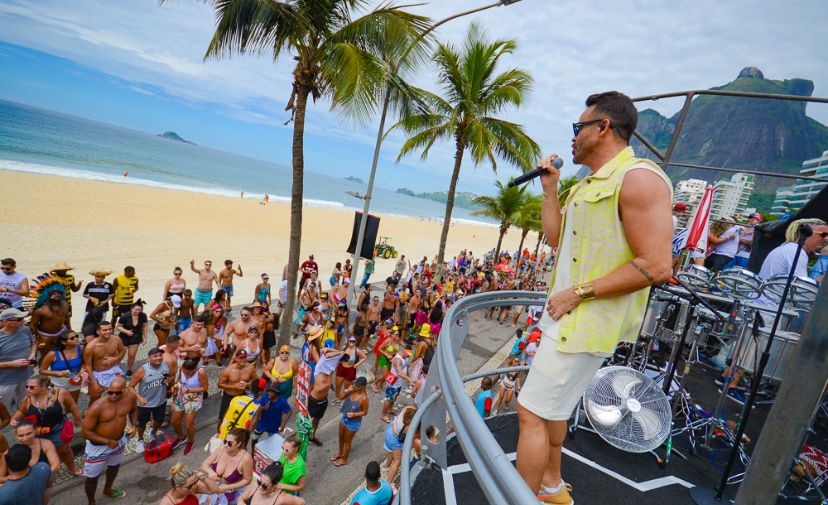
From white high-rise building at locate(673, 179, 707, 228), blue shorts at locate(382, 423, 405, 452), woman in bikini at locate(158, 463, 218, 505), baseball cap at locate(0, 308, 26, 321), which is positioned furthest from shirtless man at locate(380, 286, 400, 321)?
baseball cap at locate(0, 308, 26, 321)

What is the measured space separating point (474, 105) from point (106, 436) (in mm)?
14196

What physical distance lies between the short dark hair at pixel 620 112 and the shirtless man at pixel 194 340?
784cm

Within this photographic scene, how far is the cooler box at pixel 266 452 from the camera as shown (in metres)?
5.88

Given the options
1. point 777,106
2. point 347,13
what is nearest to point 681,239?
point 347,13

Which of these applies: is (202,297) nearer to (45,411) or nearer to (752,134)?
(45,411)

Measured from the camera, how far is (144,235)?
21547 millimetres

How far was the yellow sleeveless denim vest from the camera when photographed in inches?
64.7

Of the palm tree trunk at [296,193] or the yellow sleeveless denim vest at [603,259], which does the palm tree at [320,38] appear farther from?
the yellow sleeveless denim vest at [603,259]

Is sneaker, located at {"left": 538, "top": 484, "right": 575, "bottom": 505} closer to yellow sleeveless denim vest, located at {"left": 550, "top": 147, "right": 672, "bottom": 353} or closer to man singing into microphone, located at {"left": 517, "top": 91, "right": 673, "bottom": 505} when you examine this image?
man singing into microphone, located at {"left": 517, "top": 91, "right": 673, "bottom": 505}

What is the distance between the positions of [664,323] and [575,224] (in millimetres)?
5360

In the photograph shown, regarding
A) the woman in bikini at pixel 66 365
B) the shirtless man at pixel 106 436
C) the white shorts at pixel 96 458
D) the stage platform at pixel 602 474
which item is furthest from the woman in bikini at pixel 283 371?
the stage platform at pixel 602 474

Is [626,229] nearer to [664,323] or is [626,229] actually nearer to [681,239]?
[664,323]

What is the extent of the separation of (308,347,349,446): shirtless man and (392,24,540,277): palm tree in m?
9.03

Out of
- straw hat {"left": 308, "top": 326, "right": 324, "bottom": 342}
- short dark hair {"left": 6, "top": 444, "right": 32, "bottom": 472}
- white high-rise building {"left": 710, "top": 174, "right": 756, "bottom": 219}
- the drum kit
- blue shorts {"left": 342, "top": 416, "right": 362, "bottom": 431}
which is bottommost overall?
blue shorts {"left": 342, "top": 416, "right": 362, "bottom": 431}
